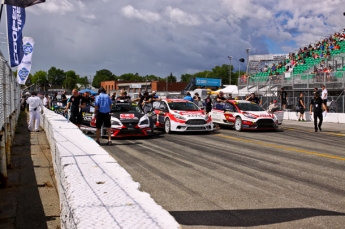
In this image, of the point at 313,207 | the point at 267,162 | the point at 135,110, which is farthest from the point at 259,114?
the point at 313,207

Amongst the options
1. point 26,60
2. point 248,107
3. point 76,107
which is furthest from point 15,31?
point 248,107

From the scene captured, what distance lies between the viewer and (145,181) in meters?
7.55

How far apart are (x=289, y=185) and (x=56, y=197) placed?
401 cm

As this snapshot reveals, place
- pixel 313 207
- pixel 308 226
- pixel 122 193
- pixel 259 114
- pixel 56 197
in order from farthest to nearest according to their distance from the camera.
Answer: pixel 259 114 → pixel 56 197 → pixel 313 207 → pixel 308 226 → pixel 122 193

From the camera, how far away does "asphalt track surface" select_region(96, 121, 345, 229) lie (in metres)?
5.41

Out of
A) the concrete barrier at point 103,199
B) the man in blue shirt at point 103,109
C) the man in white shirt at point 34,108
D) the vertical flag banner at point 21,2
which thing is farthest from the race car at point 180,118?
the concrete barrier at point 103,199

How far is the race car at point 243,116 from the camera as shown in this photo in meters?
17.4

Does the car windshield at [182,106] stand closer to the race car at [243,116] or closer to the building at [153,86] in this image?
the race car at [243,116]

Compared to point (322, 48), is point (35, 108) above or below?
below

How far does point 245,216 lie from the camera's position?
17.8ft

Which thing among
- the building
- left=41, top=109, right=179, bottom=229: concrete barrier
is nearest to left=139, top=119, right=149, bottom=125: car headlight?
left=41, top=109, right=179, bottom=229: concrete barrier

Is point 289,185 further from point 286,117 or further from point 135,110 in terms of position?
point 286,117

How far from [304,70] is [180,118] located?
23.5 m

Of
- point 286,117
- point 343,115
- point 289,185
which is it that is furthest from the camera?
point 286,117
